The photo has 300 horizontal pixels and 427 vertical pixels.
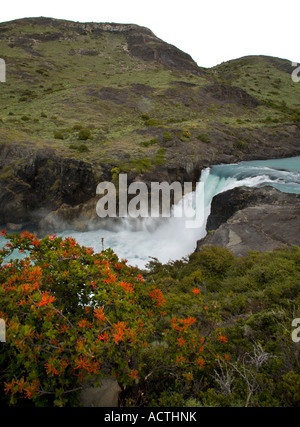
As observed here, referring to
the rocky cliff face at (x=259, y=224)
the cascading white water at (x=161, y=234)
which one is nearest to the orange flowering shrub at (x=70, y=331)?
the rocky cliff face at (x=259, y=224)

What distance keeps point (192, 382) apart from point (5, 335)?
115 inches

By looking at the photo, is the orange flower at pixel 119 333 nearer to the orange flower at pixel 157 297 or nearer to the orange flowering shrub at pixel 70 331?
the orange flowering shrub at pixel 70 331

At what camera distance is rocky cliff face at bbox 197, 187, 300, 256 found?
34.9 ft

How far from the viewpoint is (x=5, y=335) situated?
2.51 m

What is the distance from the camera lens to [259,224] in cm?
1205

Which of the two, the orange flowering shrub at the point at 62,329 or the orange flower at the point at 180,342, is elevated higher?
the orange flowering shrub at the point at 62,329

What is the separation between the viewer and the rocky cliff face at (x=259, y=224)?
1062 cm

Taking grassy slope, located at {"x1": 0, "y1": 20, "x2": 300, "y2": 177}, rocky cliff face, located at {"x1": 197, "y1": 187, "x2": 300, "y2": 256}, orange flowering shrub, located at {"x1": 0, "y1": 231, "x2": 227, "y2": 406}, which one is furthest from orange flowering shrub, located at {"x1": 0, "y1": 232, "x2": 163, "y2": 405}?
grassy slope, located at {"x1": 0, "y1": 20, "x2": 300, "y2": 177}

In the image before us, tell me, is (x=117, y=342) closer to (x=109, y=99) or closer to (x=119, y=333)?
(x=119, y=333)

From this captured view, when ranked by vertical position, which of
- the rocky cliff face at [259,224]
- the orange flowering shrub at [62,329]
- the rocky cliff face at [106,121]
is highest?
→ the rocky cliff face at [106,121]

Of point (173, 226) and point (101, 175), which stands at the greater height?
point (101, 175)

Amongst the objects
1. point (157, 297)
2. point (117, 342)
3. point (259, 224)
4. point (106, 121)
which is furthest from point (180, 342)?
point (106, 121)
